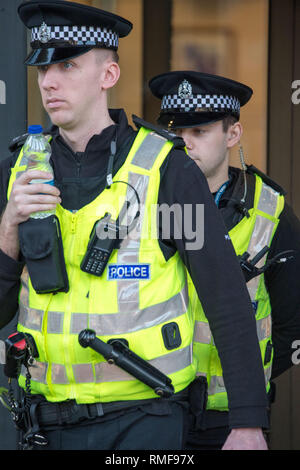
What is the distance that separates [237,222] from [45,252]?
1188mm

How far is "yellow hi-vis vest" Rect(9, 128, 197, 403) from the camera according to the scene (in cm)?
276

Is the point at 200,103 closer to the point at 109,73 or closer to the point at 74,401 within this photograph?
the point at 109,73

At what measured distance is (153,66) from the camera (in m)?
5.51

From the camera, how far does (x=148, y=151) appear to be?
9.41 feet

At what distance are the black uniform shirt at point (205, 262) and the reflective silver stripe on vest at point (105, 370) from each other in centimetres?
16

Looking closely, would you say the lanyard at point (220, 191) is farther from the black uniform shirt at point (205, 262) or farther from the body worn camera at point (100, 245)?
the body worn camera at point (100, 245)

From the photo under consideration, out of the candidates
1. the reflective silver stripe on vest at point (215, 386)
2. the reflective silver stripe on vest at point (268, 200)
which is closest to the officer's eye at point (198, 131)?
the reflective silver stripe on vest at point (268, 200)

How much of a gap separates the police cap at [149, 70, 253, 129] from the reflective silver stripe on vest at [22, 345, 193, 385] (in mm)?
1389

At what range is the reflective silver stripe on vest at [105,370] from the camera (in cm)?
277

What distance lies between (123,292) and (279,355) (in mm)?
1548

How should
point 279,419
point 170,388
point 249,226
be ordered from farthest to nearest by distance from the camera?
point 279,419
point 249,226
point 170,388

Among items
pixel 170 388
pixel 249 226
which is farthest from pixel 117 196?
pixel 249 226

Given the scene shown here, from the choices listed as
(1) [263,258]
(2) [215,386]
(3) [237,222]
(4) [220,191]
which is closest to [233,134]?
(4) [220,191]

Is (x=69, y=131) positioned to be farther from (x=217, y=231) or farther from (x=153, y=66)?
(x=153, y=66)
